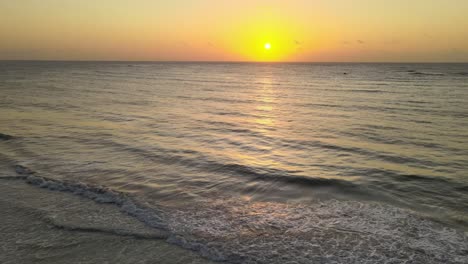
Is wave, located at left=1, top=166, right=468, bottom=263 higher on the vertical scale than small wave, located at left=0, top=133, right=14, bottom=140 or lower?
lower

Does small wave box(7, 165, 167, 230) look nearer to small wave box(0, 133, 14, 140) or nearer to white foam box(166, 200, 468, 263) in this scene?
white foam box(166, 200, 468, 263)

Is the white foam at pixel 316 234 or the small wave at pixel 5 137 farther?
the small wave at pixel 5 137

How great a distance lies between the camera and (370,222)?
27.7 feet

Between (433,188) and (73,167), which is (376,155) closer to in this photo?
(433,188)

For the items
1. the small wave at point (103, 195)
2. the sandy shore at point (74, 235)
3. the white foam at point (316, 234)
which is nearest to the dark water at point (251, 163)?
the white foam at point (316, 234)

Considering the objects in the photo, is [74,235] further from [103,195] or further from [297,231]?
[297,231]

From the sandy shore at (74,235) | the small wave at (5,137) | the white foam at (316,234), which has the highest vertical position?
the small wave at (5,137)

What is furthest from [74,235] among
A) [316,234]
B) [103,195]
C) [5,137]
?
[5,137]

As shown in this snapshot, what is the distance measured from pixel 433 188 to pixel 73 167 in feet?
39.6

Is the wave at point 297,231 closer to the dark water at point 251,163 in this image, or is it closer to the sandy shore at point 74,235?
the dark water at point 251,163

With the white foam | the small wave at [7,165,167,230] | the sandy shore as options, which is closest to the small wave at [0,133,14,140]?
the small wave at [7,165,167,230]

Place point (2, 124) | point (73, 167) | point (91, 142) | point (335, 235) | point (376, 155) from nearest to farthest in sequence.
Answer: point (335, 235)
point (73, 167)
point (376, 155)
point (91, 142)
point (2, 124)

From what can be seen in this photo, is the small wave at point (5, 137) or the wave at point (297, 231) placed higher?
the small wave at point (5, 137)

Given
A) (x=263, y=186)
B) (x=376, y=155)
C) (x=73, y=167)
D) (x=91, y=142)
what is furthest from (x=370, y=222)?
(x=91, y=142)
